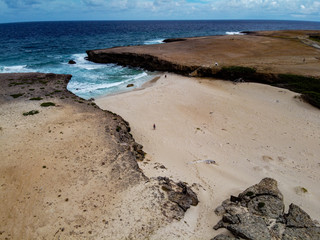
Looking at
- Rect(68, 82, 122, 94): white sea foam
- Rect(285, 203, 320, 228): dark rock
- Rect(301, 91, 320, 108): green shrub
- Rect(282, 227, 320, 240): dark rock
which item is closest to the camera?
Rect(282, 227, 320, 240): dark rock

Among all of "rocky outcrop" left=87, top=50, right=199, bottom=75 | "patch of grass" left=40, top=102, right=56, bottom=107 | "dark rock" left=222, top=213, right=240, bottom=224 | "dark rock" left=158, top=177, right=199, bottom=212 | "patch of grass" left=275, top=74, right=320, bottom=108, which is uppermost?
"rocky outcrop" left=87, top=50, right=199, bottom=75

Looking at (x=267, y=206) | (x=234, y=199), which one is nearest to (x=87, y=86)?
(x=234, y=199)

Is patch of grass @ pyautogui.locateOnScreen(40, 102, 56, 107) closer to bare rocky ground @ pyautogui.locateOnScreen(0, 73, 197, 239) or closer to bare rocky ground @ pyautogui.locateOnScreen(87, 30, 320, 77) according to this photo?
bare rocky ground @ pyautogui.locateOnScreen(0, 73, 197, 239)

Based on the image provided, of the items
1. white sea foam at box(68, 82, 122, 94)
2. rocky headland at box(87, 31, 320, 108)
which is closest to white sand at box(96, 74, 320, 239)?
rocky headland at box(87, 31, 320, 108)

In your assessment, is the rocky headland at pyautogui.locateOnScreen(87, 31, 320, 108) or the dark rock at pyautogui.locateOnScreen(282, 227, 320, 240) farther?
the rocky headland at pyautogui.locateOnScreen(87, 31, 320, 108)

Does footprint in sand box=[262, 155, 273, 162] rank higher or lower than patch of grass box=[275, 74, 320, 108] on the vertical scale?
lower

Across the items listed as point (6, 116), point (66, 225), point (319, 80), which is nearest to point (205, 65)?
point (319, 80)

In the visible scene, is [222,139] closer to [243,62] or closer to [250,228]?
[250,228]
